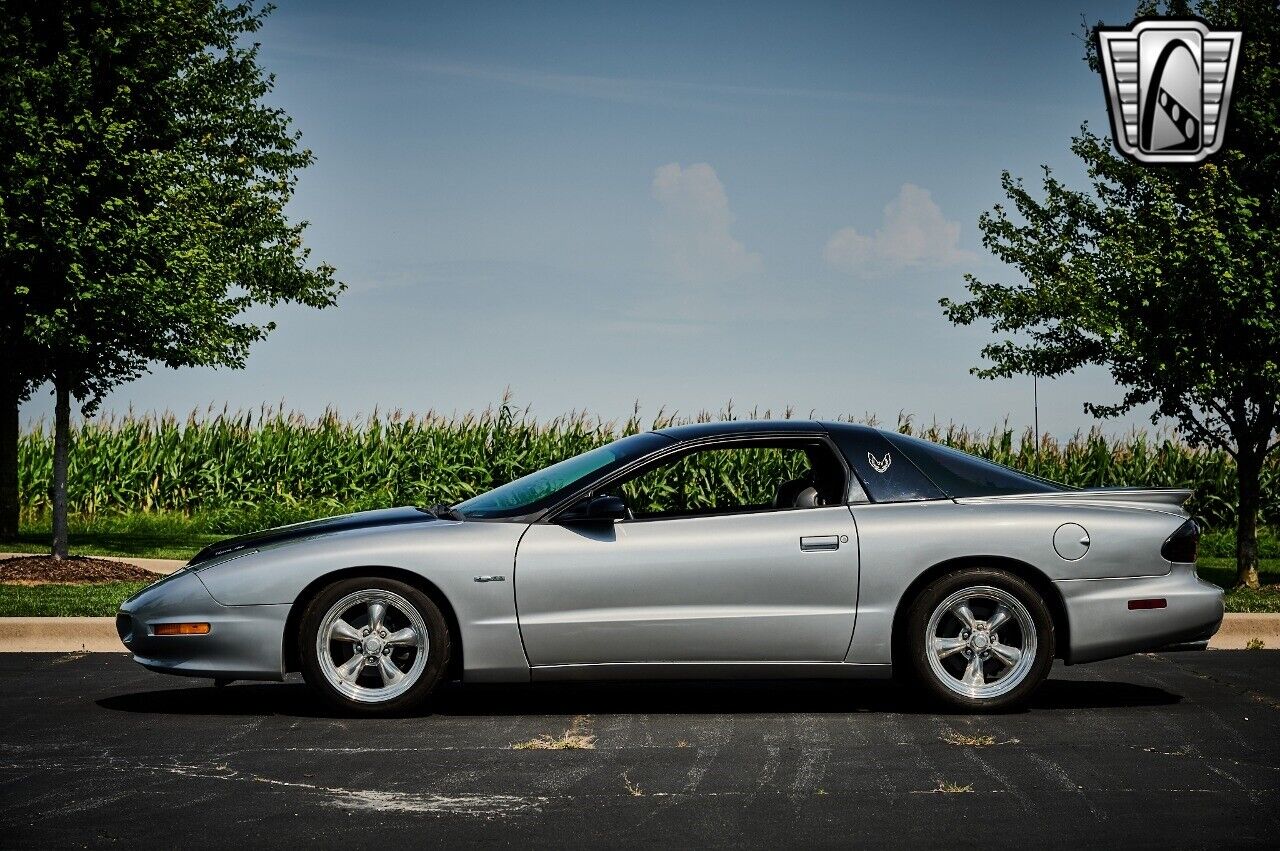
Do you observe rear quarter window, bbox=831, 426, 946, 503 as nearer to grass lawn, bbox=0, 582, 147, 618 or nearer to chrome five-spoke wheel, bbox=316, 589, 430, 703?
chrome five-spoke wheel, bbox=316, 589, 430, 703

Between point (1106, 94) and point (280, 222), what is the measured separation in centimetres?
1433

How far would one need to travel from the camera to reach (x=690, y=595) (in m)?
7.34

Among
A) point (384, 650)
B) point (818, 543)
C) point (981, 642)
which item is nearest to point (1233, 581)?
point (981, 642)

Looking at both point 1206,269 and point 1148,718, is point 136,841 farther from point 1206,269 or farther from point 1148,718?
point 1206,269

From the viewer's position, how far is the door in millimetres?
7297

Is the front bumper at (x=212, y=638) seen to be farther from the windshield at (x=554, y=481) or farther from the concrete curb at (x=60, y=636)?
the concrete curb at (x=60, y=636)

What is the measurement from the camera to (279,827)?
5.22 m

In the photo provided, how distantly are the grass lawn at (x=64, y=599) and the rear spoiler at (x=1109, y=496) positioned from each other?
689cm

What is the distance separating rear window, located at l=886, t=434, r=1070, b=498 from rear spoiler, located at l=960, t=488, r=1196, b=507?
0.06 meters

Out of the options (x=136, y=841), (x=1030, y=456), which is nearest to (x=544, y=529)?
→ (x=136, y=841)

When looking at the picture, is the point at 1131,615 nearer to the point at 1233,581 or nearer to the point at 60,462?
the point at 1233,581

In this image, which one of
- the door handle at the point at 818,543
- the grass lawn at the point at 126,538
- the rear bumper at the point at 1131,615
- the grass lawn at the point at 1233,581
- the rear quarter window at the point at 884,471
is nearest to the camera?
the door handle at the point at 818,543

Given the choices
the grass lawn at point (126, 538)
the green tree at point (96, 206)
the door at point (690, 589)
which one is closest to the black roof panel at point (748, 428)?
the door at point (690, 589)

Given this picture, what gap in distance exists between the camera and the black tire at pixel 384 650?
24.0ft
